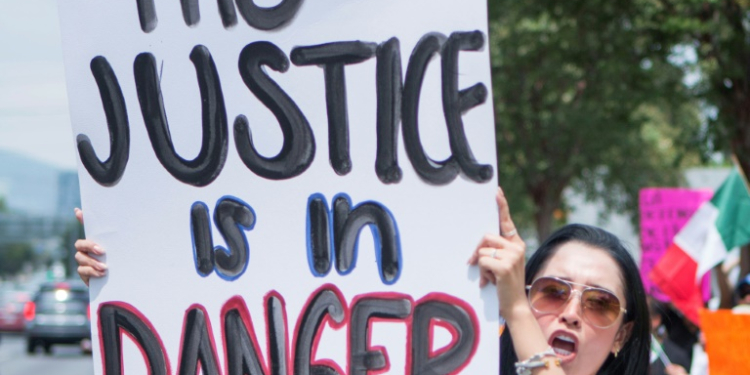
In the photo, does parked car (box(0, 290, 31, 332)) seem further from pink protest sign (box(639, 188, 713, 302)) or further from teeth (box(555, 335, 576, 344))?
teeth (box(555, 335, 576, 344))

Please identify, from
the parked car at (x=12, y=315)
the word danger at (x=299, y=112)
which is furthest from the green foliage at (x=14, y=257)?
the word danger at (x=299, y=112)

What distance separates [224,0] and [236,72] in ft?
0.50

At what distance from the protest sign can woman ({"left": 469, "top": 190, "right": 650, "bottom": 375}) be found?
2.50 meters

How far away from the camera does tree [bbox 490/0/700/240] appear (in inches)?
451

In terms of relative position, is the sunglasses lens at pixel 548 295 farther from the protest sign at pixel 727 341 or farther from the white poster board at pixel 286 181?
the protest sign at pixel 727 341

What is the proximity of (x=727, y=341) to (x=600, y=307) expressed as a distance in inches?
113

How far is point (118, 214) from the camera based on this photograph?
2.46 m

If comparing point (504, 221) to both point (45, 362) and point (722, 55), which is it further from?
point (45, 362)

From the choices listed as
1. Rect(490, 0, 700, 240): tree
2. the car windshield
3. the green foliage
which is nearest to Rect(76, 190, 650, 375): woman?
Rect(490, 0, 700, 240): tree

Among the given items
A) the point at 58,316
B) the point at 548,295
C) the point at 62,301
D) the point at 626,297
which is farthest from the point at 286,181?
the point at 62,301

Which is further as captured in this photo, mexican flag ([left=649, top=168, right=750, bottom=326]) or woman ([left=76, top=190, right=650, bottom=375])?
mexican flag ([left=649, top=168, right=750, bottom=326])

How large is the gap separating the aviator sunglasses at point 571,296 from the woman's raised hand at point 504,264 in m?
0.24

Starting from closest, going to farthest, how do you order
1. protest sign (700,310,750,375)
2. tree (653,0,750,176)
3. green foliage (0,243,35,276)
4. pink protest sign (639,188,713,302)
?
protest sign (700,310,750,375)
tree (653,0,750,176)
pink protest sign (639,188,713,302)
green foliage (0,243,35,276)

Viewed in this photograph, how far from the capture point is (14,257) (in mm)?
129500
